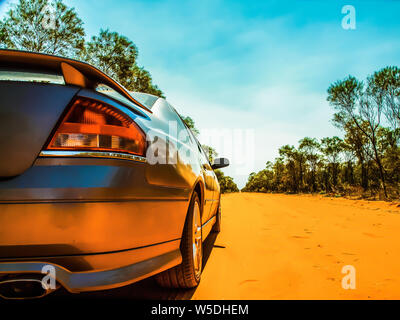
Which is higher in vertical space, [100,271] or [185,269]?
[100,271]

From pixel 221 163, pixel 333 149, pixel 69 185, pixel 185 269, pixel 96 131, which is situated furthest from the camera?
pixel 333 149

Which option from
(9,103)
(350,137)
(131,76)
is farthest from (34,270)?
(350,137)

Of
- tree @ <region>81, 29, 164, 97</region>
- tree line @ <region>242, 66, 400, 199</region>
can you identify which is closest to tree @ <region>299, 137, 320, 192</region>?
tree line @ <region>242, 66, 400, 199</region>

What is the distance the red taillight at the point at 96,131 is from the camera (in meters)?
1.16

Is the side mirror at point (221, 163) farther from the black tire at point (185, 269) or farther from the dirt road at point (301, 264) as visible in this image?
the black tire at point (185, 269)

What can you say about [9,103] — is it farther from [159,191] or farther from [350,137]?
[350,137]

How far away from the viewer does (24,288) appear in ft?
3.46

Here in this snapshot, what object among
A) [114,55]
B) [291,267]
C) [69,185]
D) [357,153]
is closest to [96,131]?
[69,185]

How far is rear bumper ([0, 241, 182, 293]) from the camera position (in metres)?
0.99

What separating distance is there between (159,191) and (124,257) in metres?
0.38

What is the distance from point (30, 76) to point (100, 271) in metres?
1.05

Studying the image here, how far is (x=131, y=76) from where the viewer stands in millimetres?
18094

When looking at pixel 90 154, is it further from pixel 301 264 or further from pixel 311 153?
pixel 311 153

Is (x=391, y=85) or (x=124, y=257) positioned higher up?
(x=391, y=85)
